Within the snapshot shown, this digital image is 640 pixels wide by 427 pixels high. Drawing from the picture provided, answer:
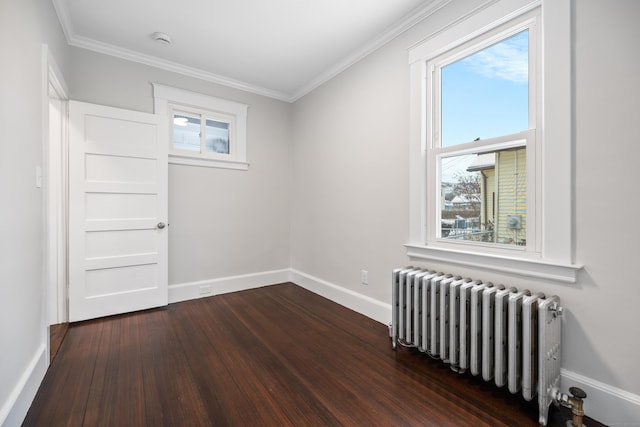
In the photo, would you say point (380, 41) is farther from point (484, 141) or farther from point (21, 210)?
point (21, 210)

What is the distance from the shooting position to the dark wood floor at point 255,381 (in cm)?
155

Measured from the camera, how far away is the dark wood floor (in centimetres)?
155

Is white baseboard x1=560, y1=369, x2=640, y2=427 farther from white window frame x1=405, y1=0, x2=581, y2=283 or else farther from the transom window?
the transom window

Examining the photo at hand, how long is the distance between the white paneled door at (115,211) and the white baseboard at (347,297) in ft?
5.44

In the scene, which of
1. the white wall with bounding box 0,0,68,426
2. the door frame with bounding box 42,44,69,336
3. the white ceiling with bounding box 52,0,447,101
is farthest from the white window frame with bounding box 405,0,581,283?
the door frame with bounding box 42,44,69,336

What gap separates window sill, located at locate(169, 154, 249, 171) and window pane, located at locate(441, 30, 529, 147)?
253cm

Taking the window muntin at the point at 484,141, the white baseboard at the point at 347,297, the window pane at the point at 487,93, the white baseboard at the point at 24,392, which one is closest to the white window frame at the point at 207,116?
the white baseboard at the point at 347,297

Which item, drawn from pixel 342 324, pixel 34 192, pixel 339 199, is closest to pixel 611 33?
pixel 339 199

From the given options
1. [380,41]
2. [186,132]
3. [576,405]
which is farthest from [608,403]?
[186,132]

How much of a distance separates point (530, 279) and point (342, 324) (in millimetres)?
1572

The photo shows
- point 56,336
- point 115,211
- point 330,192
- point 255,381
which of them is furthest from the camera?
point 330,192

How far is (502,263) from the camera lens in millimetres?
1888

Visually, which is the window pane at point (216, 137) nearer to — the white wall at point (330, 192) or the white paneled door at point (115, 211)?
the white wall at point (330, 192)

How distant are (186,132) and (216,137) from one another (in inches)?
14.1
